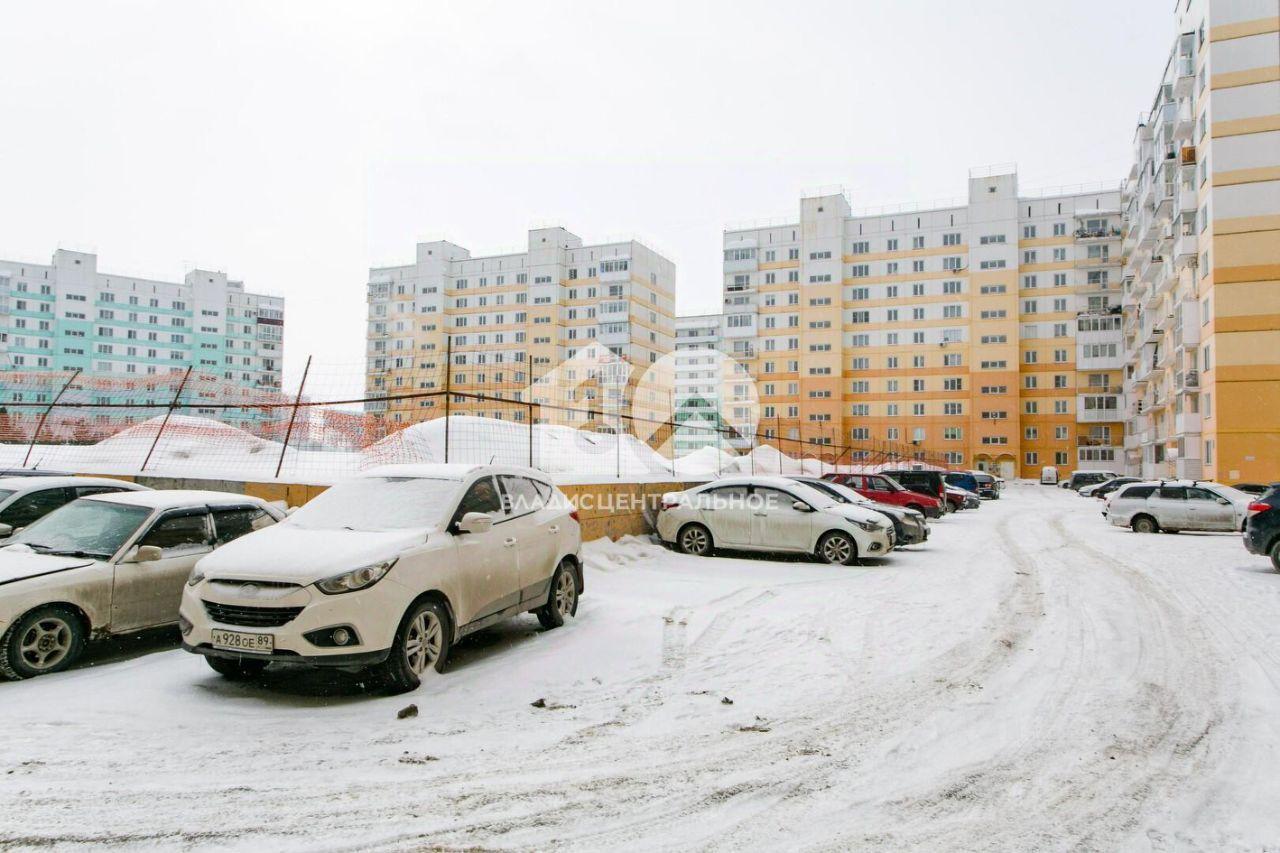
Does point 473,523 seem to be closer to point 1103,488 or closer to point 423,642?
point 423,642

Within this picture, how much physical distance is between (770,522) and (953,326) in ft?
232

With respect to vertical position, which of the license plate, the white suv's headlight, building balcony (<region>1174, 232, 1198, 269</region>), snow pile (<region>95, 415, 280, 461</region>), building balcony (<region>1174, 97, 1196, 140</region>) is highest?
building balcony (<region>1174, 97, 1196, 140</region>)

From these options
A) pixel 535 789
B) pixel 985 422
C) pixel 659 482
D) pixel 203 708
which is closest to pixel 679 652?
pixel 535 789

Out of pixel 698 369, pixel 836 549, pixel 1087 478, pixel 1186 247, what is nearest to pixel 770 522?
pixel 836 549

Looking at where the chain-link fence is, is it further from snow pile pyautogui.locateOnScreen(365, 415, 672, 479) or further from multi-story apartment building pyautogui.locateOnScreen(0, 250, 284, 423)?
multi-story apartment building pyautogui.locateOnScreen(0, 250, 284, 423)

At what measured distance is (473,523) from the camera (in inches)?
251

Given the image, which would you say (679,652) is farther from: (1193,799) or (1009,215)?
(1009,215)

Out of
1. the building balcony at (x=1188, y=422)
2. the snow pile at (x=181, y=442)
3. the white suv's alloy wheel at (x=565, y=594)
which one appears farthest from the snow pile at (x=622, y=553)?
the building balcony at (x=1188, y=422)

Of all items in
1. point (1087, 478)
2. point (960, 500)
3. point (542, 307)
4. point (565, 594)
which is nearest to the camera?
point (565, 594)

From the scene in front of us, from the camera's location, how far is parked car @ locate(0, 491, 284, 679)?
602 cm

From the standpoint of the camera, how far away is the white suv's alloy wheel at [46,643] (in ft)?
19.7

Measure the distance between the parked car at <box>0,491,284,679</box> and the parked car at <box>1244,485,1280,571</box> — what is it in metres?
14.1

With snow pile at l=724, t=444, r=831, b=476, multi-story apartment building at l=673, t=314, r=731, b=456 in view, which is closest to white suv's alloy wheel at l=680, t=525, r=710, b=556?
snow pile at l=724, t=444, r=831, b=476

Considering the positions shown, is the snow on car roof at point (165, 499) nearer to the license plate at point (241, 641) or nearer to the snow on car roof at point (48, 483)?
the snow on car roof at point (48, 483)
